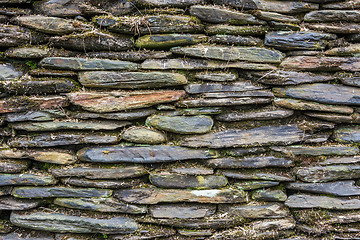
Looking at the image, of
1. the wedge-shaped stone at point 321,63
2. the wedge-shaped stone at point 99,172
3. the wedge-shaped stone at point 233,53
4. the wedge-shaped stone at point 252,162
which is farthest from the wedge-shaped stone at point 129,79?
the wedge-shaped stone at point 321,63

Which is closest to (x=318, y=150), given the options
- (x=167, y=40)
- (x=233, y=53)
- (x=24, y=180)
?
(x=233, y=53)

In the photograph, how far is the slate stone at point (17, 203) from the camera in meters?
3.27

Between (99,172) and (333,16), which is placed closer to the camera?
(99,172)

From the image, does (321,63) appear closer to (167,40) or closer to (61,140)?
(167,40)

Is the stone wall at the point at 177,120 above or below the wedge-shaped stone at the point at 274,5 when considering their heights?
below

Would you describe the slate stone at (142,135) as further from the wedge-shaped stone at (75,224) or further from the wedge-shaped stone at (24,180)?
the wedge-shaped stone at (24,180)

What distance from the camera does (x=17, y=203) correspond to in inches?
130

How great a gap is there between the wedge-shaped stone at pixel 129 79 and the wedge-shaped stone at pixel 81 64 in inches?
3.2

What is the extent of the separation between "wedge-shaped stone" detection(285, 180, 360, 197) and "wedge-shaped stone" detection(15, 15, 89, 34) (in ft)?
12.5

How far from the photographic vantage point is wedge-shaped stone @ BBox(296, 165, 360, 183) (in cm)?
326

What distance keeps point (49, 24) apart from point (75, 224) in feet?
9.16

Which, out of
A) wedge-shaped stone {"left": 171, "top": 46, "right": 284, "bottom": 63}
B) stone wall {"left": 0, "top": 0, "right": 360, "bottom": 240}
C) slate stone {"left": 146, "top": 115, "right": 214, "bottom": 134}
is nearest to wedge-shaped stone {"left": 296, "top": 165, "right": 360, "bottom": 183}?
stone wall {"left": 0, "top": 0, "right": 360, "bottom": 240}

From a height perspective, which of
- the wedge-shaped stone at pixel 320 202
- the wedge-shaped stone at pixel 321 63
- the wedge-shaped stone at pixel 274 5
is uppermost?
the wedge-shaped stone at pixel 274 5

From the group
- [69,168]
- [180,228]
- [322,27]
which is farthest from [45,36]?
[322,27]
